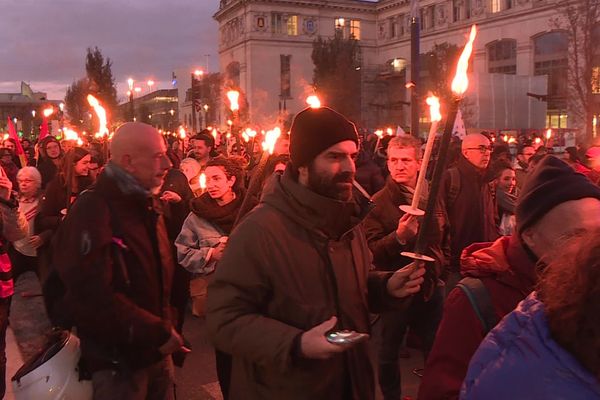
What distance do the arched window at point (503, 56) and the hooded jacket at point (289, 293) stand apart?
56815mm

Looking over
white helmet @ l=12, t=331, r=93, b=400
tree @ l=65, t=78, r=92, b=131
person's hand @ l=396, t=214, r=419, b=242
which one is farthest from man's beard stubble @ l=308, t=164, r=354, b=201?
tree @ l=65, t=78, r=92, b=131

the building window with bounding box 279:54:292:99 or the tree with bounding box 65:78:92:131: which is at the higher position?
the building window with bounding box 279:54:292:99

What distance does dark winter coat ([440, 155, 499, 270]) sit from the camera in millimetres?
5445

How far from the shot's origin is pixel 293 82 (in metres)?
72.1

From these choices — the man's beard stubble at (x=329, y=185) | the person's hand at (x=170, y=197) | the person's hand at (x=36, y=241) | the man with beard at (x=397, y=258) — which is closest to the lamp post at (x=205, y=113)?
the person's hand at (x=36, y=241)

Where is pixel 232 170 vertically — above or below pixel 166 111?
below

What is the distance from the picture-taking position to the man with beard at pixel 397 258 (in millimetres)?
4309

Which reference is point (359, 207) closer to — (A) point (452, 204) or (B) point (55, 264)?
(B) point (55, 264)

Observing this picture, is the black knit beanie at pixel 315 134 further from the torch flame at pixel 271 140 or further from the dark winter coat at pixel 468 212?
the dark winter coat at pixel 468 212

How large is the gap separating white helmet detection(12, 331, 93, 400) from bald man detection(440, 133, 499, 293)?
3.40 metres

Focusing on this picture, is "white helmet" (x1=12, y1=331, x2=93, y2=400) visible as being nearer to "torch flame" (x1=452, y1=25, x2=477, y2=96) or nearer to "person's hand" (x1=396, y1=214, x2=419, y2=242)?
"person's hand" (x1=396, y1=214, x2=419, y2=242)

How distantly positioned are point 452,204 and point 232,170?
2.06 metres

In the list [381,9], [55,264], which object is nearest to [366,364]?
[55,264]

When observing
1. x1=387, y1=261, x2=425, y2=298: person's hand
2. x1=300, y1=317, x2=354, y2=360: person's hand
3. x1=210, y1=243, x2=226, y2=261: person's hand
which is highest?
x1=387, y1=261, x2=425, y2=298: person's hand
